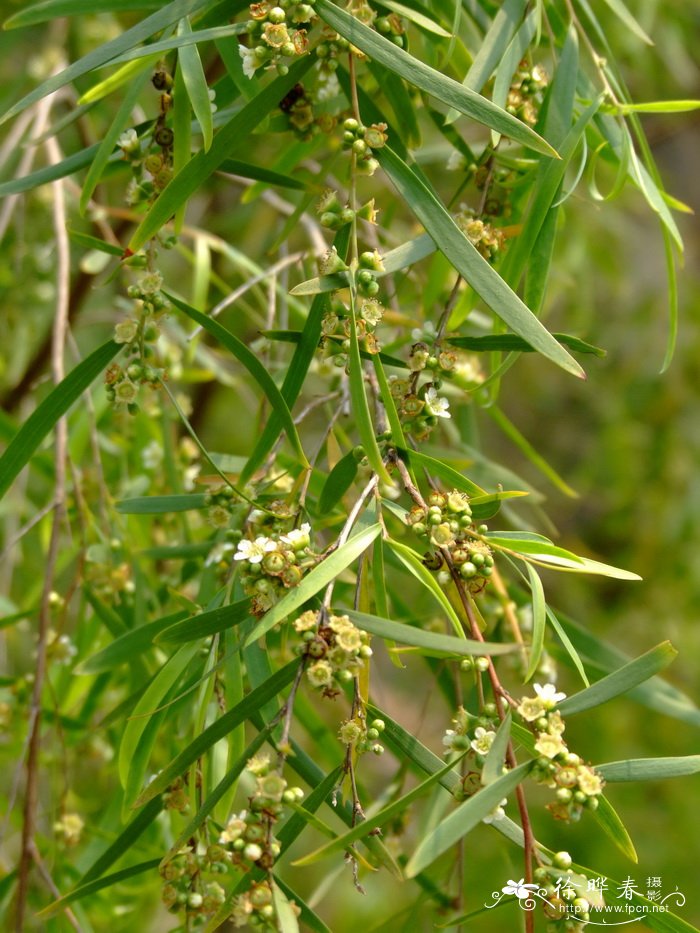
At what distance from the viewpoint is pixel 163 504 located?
36.9 inches

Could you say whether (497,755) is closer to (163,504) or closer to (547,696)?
(547,696)

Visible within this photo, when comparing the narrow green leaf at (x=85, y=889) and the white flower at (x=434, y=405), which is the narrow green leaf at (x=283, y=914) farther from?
the white flower at (x=434, y=405)

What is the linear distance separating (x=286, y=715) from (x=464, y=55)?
A: 65 cm

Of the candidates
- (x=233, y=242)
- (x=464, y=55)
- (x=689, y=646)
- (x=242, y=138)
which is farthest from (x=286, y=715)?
(x=689, y=646)

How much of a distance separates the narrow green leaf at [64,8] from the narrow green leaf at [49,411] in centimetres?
28

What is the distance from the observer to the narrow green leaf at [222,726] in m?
0.70

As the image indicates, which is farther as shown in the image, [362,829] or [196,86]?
[196,86]

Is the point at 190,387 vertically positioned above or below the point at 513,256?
below

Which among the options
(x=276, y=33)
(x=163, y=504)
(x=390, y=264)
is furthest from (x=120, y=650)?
(x=276, y=33)

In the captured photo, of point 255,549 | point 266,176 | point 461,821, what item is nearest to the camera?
point 461,821

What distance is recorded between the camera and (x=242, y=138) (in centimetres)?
78

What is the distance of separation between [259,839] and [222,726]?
0.10 m

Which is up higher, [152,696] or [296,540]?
[296,540]

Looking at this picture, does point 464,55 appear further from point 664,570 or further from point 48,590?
point 664,570
